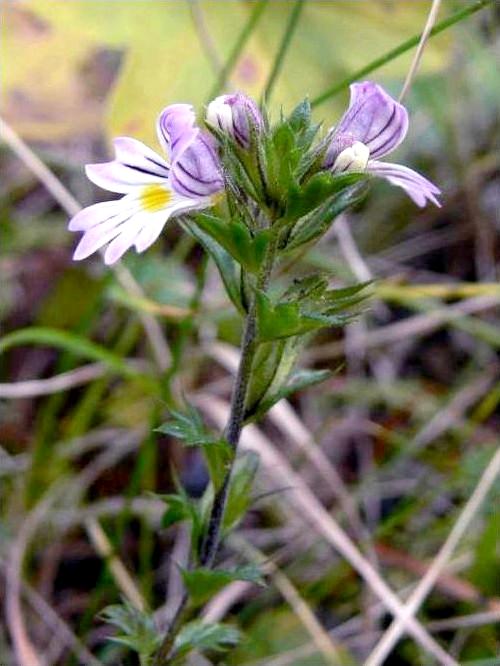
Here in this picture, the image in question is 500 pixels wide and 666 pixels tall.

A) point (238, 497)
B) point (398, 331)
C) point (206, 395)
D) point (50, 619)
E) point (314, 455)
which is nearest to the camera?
point (238, 497)

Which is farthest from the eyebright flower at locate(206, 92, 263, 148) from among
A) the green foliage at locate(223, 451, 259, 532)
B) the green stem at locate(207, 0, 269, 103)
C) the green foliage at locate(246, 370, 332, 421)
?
the green stem at locate(207, 0, 269, 103)

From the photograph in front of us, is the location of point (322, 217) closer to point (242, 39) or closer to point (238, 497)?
point (238, 497)

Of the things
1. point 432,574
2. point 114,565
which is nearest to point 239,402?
point 432,574

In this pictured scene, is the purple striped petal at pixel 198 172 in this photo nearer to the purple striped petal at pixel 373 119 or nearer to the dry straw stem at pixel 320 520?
the purple striped petal at pixel 373 119

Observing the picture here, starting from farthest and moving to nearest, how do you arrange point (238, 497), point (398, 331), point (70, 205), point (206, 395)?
point (398, 331), point (206, 395), point (70, 205), point (238, 497)

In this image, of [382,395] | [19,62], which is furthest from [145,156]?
[382,395]

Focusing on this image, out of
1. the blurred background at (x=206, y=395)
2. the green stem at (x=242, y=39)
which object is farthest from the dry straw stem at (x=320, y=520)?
the green stem at (x=242, y=39)

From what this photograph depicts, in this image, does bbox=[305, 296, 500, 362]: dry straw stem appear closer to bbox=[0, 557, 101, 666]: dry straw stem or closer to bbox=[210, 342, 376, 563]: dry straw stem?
bbox=[210, 342, 376, 563]: dry straw stem

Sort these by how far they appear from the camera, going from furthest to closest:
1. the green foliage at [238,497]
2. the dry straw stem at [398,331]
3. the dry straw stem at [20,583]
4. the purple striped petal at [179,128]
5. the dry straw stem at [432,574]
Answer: the dry straw stem at [398,331]
the dry straw stem at [20,583]
the dry straw stem at [432,574]
the green foliage at [238,497]
the purple striped petal at [179,128]
